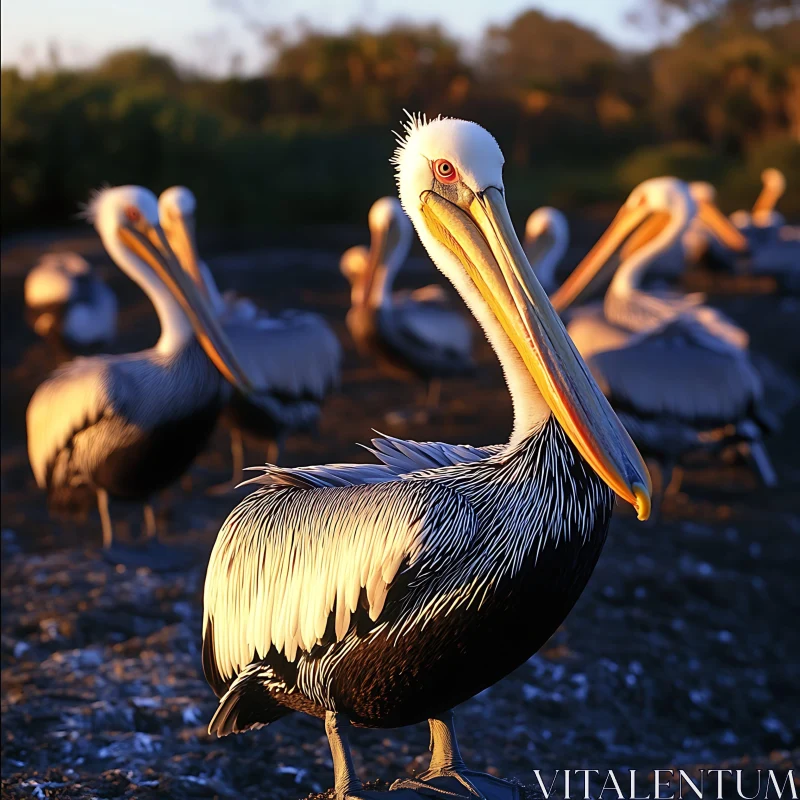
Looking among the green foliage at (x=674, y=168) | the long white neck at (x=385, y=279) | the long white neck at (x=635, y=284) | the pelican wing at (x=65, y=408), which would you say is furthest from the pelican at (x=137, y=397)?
the green foliage at (x=674, y=168)

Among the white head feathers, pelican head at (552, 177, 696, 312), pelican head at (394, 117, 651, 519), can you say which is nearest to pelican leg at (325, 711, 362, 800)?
pelican head at (394, 117, 651, 519)

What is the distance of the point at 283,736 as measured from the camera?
3.62 metres

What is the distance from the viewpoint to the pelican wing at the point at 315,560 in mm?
2168

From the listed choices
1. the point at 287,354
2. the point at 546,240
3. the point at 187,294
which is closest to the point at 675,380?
the point at 287,354

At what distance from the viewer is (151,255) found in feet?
15.8

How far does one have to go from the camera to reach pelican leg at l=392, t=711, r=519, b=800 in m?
2.43

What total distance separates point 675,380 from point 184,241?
2811 mm

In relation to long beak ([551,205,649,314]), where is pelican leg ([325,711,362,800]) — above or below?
below

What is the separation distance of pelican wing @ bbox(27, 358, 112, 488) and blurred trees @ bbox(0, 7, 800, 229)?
196 centimetres

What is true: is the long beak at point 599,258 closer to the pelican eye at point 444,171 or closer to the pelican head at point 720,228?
the pelican eye at point 444,171

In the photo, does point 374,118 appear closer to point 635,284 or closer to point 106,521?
point 635,284

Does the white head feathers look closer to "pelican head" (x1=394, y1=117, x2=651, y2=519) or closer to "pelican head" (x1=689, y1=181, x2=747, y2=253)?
"pelican head" (x1=394, y1=117, x2=651, y2=519)

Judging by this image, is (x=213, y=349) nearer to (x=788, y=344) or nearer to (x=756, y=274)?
(x=788, y=344)

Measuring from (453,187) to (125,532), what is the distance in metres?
3.65
